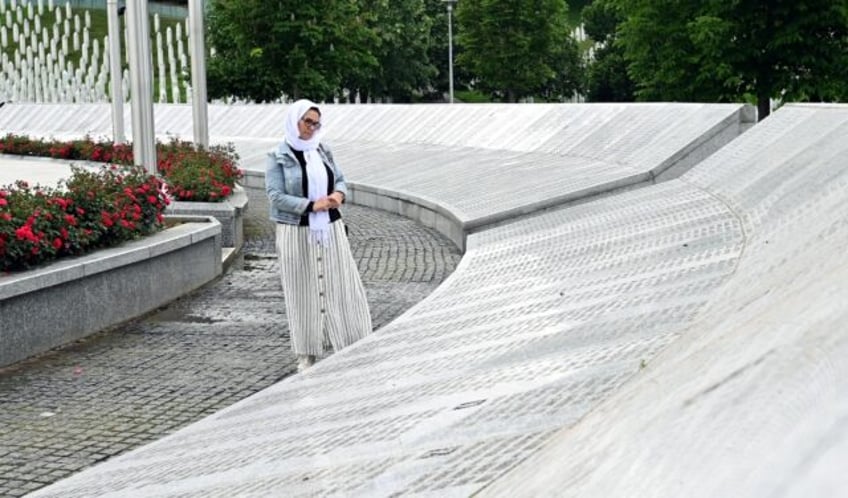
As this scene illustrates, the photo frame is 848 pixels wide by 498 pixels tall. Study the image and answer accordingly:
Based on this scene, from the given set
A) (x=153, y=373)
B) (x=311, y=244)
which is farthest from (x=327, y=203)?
(x=153, y=373)

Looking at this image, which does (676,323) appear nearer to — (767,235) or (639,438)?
(767,235)

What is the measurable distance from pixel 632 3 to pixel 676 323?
25215 millimetres

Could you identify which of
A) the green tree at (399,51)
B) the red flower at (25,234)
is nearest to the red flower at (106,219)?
the red flower at (25,234)

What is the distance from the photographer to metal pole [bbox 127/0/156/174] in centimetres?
1442

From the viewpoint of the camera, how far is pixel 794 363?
8.27ft

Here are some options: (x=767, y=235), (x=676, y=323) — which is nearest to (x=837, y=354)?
(x=676, y=323)

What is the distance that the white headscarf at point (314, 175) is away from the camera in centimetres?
729

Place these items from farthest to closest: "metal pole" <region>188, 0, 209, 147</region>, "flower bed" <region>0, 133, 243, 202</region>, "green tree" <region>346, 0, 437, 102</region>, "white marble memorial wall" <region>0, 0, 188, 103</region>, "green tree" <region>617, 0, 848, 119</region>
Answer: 1. "white marble memorial wall" <region>0, 0, 188, 103</region>
2. "green tree" <region>346, 0, 437, 102</region>
3. "green tree" <region>617, 0, 848, 119</region>
4. "metal pole" <region>188, 0, 209, 147</region>
5. "flower bed" <region>0, 133, 243, 202</region>

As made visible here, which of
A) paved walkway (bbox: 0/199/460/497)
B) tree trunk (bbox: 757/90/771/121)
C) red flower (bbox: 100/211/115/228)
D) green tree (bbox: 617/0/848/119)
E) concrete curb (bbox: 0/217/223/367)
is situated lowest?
paved walkway (bbox: 0/199/460/497)

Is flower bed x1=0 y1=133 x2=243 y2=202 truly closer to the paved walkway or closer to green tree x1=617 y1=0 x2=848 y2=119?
the paved walkway

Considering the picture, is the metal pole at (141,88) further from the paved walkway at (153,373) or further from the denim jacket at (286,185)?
the denim jacket at (286,185)

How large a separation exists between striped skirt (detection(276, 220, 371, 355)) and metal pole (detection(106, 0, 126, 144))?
13664mm

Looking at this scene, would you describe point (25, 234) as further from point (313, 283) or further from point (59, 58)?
point (59, 58)

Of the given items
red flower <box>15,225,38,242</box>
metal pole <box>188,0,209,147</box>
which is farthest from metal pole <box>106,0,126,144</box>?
red flower <box>15,225,38,242</box>
